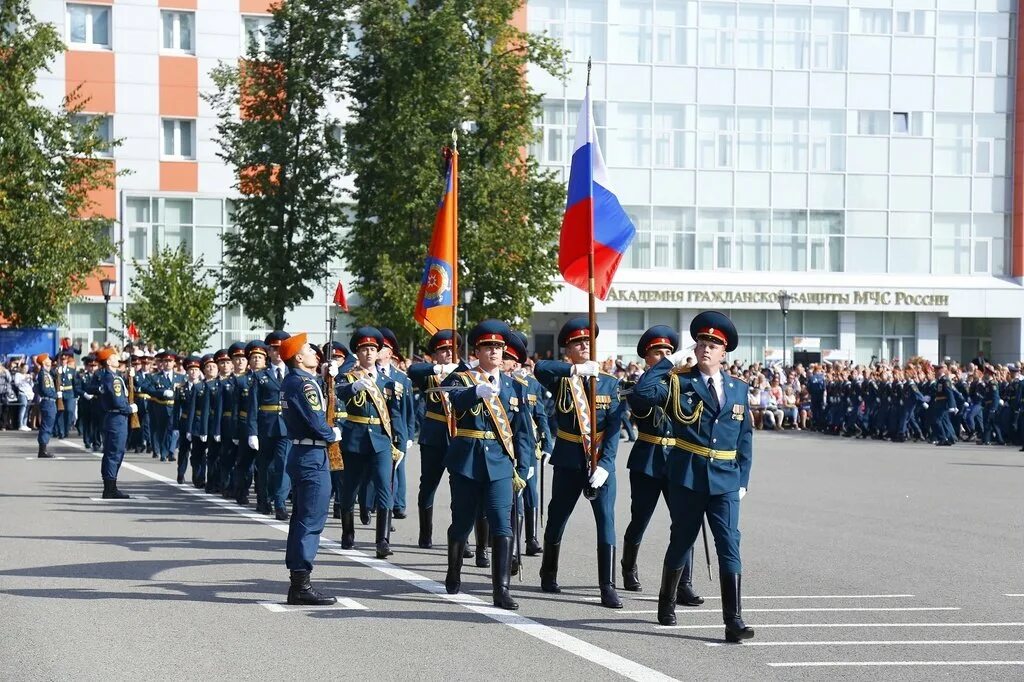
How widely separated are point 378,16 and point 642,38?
62.3 ft

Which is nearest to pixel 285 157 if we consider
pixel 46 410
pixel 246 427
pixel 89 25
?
pixel 46 410

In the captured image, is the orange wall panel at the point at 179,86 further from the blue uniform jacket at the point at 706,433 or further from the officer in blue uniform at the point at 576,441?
the blue uniform jacket at the point at 706,433

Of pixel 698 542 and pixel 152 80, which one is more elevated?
pixel 152 80

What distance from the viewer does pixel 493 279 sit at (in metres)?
38.8

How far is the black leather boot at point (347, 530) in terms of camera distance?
45.0 ft

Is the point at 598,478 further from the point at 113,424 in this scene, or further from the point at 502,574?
the point at 113,424

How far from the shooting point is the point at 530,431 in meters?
11.9

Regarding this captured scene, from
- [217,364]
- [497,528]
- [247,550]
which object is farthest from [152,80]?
[497,528]

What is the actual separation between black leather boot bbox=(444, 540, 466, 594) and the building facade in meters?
43.1

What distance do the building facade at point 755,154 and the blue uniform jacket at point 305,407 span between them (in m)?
43.1

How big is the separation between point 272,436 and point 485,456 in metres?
6.20

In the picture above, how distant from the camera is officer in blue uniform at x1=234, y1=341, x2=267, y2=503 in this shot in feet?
57.5

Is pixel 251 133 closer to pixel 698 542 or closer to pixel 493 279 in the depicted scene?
pixel 493 279

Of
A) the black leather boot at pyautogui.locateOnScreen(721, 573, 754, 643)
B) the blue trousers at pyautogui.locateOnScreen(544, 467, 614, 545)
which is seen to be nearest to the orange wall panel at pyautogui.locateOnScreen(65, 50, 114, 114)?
the blue trousers at pyautogui.locateOnScreen(544, 467, 614, 545)
